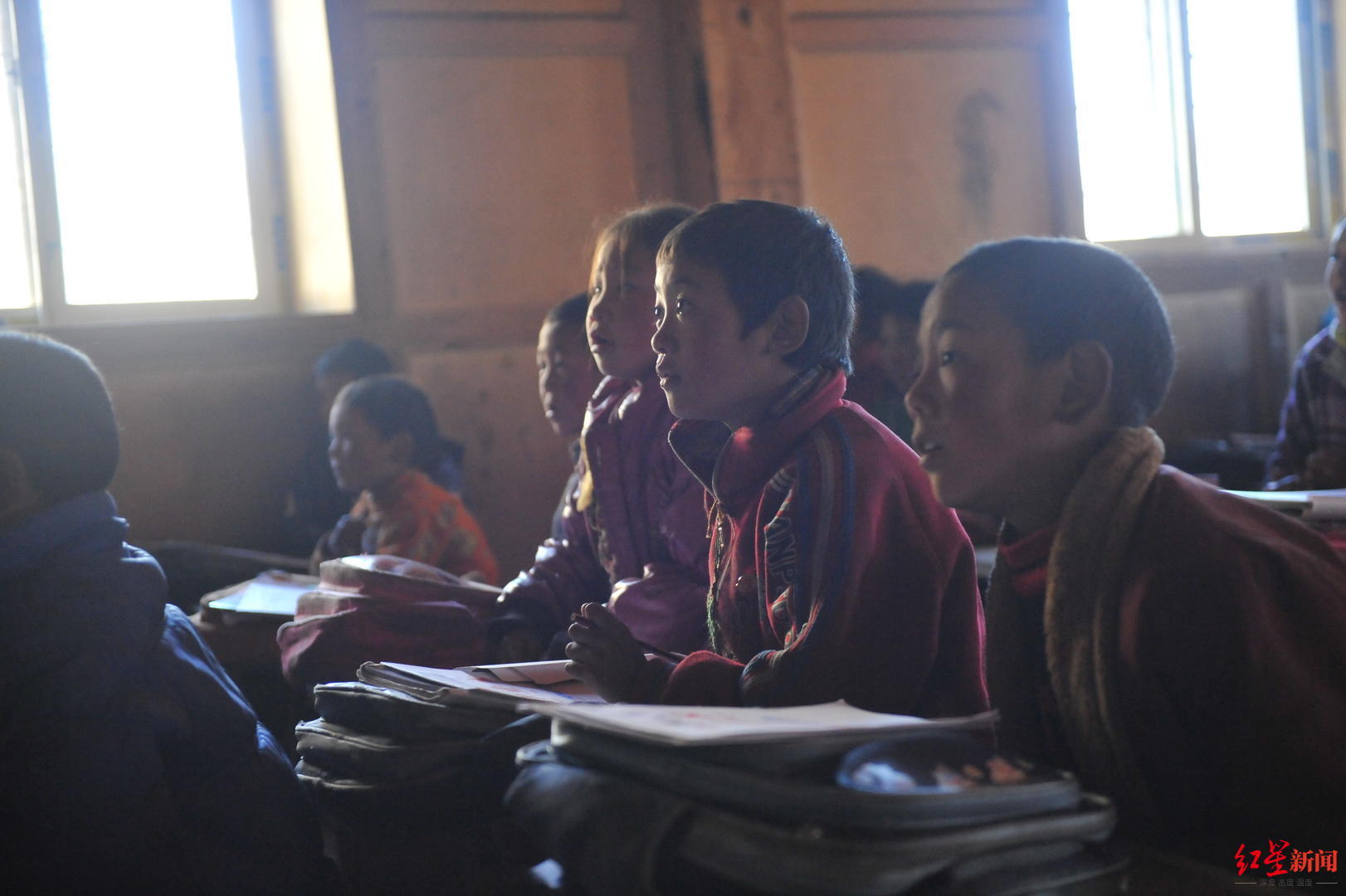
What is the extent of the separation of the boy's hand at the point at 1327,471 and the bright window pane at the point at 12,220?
3595mm

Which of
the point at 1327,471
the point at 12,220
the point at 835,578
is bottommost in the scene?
the point at 1327,471

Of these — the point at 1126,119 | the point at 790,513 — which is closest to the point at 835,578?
the point at 790,513

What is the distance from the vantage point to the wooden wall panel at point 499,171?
400cm

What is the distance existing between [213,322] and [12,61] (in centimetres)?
98

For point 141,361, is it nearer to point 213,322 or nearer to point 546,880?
Answer: point 213,322

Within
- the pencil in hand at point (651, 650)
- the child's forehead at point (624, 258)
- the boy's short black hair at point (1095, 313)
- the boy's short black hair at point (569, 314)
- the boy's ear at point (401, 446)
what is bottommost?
the pencil in hand at point (651, 650)

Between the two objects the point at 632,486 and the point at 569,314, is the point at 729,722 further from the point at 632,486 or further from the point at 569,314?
the point at 569,314

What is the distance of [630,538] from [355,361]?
2171 millimetres

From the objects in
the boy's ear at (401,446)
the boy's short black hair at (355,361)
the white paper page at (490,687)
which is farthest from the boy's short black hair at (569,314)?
the boy's short black hair at (355,361)

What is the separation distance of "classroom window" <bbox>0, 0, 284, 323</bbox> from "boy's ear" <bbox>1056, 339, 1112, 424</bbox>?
3474mm

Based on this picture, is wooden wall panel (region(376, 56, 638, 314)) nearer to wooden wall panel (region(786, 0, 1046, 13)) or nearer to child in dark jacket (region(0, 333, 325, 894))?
wooden wall panel (region(786, 0, 1046, 13))

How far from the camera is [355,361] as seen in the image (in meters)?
3.73

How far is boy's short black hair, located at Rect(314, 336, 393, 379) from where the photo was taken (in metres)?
3.72

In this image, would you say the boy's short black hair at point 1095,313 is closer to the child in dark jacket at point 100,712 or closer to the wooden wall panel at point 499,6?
the child in dark jacket at point 100,712
